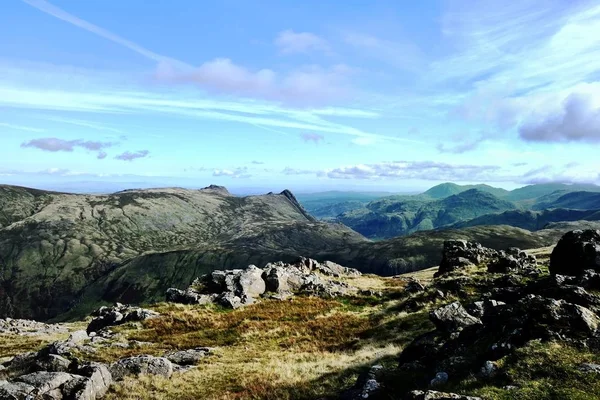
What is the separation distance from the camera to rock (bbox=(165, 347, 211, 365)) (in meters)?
27.9

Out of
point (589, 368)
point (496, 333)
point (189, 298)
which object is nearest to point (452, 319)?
point (496, 333)

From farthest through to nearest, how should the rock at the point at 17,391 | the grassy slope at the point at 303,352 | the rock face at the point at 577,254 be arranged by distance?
the rock face at the point at 577,254 < the rock at the point at 17,391 < the grassy slope at the point at 303,352

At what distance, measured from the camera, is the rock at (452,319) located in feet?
74.8

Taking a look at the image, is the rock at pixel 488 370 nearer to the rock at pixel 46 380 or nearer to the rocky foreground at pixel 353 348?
the rocky foreground at pixel 353 348

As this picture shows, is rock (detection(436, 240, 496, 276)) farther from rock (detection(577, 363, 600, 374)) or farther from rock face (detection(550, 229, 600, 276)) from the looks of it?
rock (detection(577, 363, 600, 374))

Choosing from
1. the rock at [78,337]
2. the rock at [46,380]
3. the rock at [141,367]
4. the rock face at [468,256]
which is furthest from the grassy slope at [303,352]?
the rock face at [468,256]

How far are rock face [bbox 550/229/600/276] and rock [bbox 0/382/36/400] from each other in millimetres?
41336

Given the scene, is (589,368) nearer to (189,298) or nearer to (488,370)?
(488,370)

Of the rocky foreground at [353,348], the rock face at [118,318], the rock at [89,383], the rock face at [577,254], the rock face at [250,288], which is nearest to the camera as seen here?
the rocky foreground at [353,348]

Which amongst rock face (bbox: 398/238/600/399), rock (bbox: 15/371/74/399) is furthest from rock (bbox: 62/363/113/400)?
rock face (bbox: 398/238/600/399)

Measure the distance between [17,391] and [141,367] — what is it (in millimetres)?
6522

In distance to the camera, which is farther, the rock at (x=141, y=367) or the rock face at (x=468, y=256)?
the rock face at (x=468, y=256)

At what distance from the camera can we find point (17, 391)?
63.6ft

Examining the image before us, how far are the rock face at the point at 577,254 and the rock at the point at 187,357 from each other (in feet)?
109
